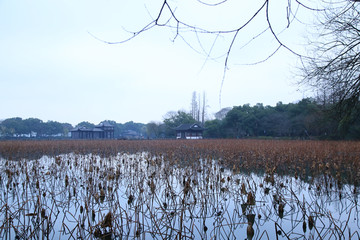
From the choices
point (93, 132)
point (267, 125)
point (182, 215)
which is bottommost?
point (182, 215)

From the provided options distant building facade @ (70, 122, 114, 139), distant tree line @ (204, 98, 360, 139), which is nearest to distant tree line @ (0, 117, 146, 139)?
distant building facade @ (70, 122, 114, 139)

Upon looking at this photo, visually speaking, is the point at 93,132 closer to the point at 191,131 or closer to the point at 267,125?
the point at 191,131

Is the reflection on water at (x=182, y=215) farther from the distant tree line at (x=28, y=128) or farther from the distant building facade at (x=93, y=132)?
the distant tree line at (x=28, y=128)

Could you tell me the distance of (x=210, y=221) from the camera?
3.78m

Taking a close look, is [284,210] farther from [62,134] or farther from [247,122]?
[62,134]

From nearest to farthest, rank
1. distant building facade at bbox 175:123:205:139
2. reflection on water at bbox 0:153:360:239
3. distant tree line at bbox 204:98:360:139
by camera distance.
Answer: reflection on water at bbox 0:153:360:239 → distant tree line at bbox 204:98:360:139 → distant building facade at bbox 175:123:205:139

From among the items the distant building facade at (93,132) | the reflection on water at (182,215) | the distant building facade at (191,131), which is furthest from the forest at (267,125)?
the reflection on water at (182,215)

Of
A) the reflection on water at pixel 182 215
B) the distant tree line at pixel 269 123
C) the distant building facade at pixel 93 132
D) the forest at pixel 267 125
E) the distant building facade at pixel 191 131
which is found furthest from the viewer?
the distant building facade at pixel 93 132

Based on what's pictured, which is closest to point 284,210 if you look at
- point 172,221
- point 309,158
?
point 172,221

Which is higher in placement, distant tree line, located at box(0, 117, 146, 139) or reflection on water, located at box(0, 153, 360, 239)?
distant tree line, located at box(0, 117, 146, 139)

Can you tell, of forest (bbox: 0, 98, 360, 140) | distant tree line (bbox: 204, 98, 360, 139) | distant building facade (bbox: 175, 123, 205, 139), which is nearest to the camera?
forest (bbox: 0, 98, 360, 140)

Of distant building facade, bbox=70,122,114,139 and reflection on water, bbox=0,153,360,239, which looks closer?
reflection on water, bbox=0,153,360,239

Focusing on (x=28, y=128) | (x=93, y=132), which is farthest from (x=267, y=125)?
(x=28, y=128)

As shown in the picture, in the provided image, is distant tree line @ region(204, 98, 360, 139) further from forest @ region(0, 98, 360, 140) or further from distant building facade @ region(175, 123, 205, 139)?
distant building facade @ region(175, 123, 205, 139)
